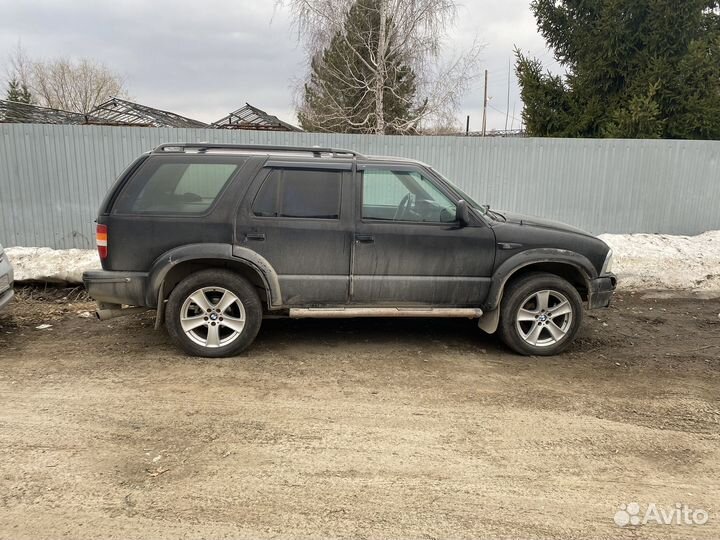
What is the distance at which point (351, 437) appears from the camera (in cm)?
344

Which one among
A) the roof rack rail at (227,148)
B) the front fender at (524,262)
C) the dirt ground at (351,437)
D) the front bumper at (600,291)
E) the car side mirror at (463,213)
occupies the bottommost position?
the dirt ground at (351,437)

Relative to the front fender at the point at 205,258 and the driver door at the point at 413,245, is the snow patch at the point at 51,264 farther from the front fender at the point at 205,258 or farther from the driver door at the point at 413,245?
the driver door at the point at 413,245

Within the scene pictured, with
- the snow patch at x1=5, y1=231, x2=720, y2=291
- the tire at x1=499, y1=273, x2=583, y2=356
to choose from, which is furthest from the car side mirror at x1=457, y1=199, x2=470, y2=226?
the snow patch at x1=5, y1=231, x2=720, y2=291

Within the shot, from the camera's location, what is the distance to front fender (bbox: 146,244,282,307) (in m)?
4.66

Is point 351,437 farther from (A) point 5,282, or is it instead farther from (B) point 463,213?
(A) point 5,282

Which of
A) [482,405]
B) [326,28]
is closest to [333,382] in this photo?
[482,405]

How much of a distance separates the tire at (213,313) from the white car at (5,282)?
6.61ft

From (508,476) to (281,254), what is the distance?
279 cm

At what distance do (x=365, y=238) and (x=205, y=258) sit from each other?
151cm

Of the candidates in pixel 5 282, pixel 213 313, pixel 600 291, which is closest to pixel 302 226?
pixel 213 313

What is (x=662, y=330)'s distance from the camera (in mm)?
6188

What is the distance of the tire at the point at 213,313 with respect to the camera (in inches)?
188

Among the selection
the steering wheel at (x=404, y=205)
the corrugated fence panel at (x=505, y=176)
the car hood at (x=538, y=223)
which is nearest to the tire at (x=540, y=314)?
the car hood at (x=538, y=223)

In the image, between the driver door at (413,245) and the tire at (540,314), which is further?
the tire at (540,314)
